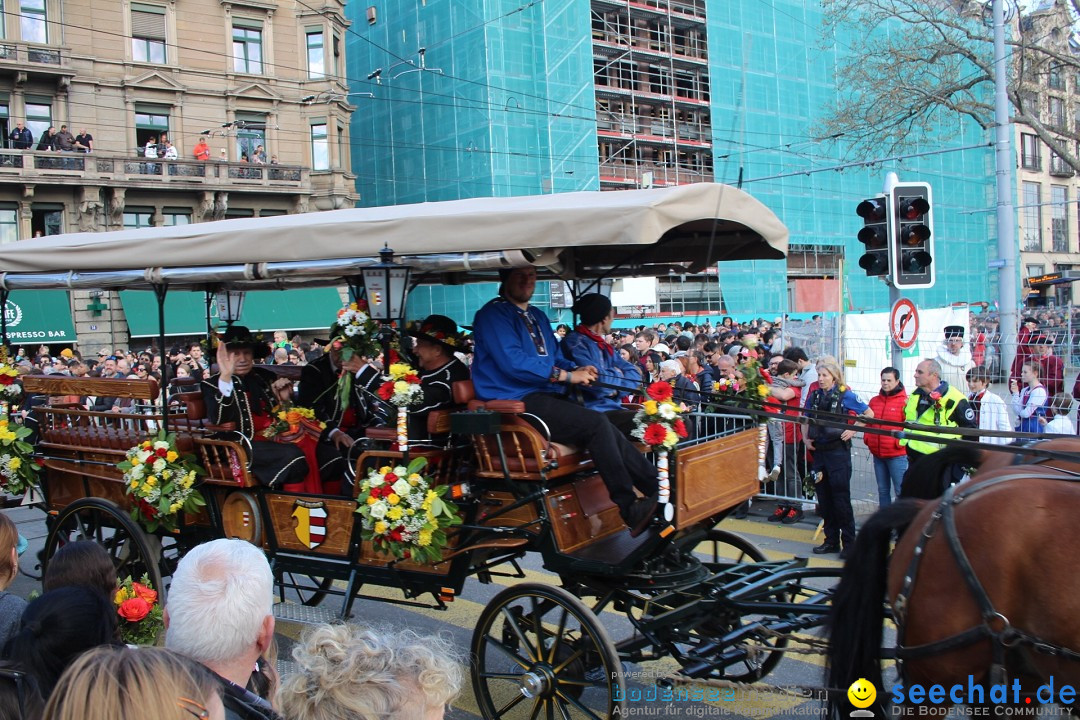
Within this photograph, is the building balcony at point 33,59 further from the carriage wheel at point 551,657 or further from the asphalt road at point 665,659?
the carriage wheel at point 551,657

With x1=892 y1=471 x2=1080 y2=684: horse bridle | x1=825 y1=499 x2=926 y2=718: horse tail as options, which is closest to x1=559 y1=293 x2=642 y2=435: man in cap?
x1=825 y1=499 x2=926 y2=718: horse tail

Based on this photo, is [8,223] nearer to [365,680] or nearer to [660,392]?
[660,392]

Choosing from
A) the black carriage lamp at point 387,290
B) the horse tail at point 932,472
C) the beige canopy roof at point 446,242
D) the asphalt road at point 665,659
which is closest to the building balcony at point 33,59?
the asphalt road at point 665,659

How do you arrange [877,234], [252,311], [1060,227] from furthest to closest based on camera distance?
[1060,227] < [252,311] < [877,234]

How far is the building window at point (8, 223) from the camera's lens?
1151 inches

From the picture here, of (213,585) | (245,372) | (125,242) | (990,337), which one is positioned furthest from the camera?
(990,337)

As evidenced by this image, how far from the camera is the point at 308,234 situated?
5164mm

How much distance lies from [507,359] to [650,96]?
41.4 m

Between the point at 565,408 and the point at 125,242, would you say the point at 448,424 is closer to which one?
the point at 565,408

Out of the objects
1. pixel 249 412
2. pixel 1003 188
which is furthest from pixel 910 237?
pixel 1003 188

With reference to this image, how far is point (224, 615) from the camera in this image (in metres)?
2.50

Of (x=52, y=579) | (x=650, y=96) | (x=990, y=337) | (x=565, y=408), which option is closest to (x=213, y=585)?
(x=52, y=579)

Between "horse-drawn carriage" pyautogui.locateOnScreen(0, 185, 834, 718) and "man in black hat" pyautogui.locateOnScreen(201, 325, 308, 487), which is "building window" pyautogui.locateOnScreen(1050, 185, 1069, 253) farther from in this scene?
"man in black hat" pyautogui.locateOnScreen(201, 325, 308, 487)

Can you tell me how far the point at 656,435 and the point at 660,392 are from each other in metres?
0.25
